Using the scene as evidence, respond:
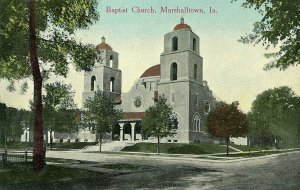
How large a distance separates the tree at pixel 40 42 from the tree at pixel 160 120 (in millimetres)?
17015

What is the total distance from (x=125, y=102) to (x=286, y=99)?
33603mm

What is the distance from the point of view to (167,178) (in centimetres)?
1349

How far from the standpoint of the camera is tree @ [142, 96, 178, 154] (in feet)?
103

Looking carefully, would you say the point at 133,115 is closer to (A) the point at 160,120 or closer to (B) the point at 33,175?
(A) the point at 160,120

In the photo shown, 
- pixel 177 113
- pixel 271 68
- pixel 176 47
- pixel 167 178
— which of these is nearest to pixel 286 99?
pixel 271 68

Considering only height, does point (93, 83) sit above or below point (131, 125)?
above

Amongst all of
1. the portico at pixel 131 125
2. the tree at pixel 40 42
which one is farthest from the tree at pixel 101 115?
the tree at pixel 40 42

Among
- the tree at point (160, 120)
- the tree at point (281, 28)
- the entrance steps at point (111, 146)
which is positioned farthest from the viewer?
the entrance steps at point (111, 146)

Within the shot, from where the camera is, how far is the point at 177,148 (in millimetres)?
32500

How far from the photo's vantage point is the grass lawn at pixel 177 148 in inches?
1261

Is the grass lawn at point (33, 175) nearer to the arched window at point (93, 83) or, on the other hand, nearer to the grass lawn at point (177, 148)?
the arched window at point (93, 83)

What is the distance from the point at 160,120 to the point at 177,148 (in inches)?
125

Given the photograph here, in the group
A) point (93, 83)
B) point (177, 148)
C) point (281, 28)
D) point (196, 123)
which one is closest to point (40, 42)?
point (281, 28)

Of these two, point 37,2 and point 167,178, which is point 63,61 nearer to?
point 37,2
